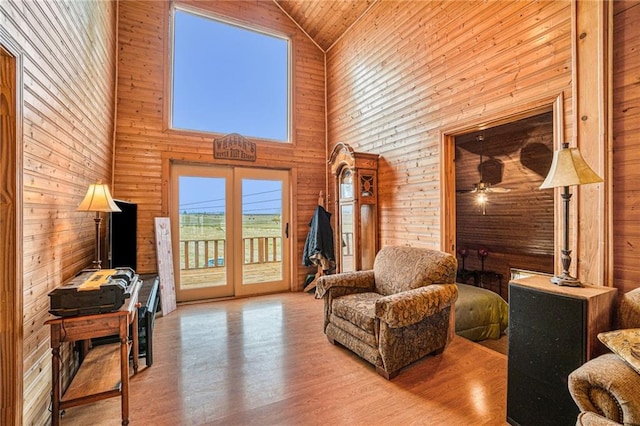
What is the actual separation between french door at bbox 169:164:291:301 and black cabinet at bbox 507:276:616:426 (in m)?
3.67

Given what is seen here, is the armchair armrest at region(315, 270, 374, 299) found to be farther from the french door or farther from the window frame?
the window frame

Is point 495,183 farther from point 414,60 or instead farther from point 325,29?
point 325,29

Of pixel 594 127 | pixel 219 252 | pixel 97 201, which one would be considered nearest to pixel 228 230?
pixel 219 252

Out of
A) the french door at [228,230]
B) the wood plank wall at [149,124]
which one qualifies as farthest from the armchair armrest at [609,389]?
the wood plank wall at [149,124]

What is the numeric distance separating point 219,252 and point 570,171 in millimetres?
4233

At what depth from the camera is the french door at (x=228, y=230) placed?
4.39 m

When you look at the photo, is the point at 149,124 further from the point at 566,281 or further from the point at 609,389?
the point at 609,389

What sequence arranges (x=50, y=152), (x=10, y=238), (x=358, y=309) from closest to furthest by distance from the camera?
1. (x=10, y=238)
2. (x=50, y=152)
3. (x=358, y=309)

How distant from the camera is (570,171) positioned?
174 cm

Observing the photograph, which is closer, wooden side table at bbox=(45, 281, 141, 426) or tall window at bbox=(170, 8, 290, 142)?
wooden side table at bbox=(45, 281, 141, 426)

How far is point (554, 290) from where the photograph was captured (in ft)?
5.42

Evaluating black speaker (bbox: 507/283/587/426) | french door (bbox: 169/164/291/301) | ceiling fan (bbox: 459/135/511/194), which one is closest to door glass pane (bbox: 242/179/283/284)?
french door (bbox: 169/164/291/301)

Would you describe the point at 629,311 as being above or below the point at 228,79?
below

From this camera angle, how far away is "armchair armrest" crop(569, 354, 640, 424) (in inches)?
45.9
